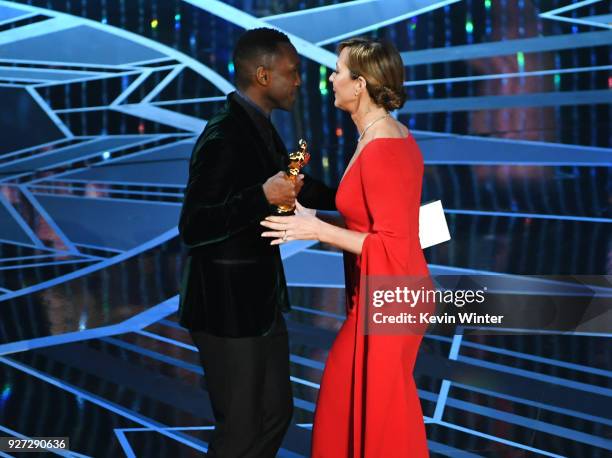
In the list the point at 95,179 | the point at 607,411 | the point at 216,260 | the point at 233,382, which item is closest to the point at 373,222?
the point at 216,260

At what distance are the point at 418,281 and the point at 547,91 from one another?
21.6 feet

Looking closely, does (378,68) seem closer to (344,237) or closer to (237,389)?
(344,237)

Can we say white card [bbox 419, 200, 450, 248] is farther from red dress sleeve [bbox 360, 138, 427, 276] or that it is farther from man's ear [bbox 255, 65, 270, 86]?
man's ear [bbox 255, 65, 270, 86]

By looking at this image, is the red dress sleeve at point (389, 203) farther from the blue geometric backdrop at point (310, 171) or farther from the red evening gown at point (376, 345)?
the blue geometric backdrop at point (310, 171)

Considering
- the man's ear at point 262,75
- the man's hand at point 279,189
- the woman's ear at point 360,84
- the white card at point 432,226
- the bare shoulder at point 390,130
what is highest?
the man's ear at point 262,75

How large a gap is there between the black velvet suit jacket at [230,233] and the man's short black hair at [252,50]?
0.22 ft

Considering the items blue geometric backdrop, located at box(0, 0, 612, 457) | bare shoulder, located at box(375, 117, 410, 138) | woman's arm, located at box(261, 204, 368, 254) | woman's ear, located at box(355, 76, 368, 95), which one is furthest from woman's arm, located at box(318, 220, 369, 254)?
blue geometric backdrop, located at box(0, 0, 612, 457)

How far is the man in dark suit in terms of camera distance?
7.56ft

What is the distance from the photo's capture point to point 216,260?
7.72 ft

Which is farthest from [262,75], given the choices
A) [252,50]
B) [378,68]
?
[378,68]

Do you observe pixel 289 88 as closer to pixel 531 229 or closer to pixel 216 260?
pixel 216 260

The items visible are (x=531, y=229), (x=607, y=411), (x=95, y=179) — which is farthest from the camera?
(x=95, y=179)

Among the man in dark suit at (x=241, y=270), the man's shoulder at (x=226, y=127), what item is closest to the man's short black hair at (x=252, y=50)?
the man in dark suit at (x=241, y=270)

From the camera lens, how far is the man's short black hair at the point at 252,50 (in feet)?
7.77
